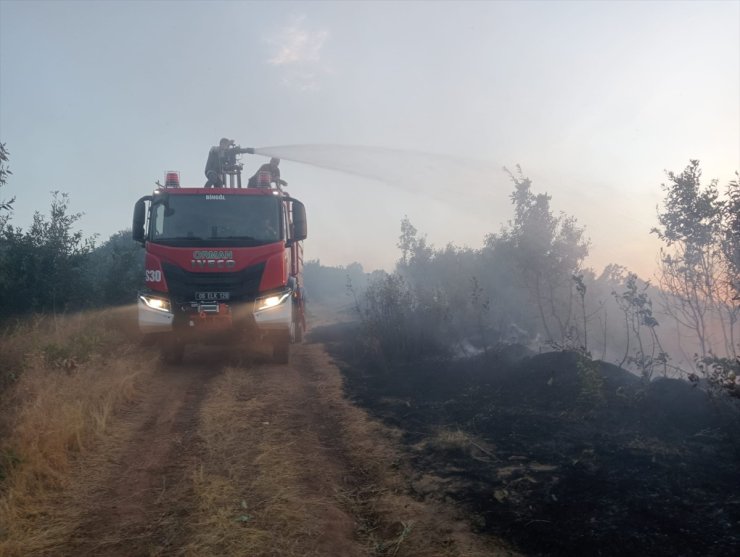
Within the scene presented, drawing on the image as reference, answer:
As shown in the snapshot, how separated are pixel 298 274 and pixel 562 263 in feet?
25.7

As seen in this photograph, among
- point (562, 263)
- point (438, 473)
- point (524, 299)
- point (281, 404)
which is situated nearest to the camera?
point (438, 473)

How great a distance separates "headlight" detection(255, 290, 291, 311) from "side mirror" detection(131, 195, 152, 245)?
113 inches

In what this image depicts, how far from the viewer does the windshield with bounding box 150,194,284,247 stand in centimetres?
1051

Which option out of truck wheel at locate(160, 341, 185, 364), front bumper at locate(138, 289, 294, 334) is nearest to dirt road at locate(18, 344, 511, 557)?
front bumper at locate(138, 289, 294, 334)

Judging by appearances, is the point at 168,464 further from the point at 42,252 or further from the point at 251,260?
the point at 42,252

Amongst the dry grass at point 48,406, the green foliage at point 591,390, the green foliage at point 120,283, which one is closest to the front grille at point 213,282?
the dry grass at point 48,406

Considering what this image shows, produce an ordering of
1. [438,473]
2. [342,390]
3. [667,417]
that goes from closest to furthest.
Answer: [438,473] < [667,417] < [342,390]

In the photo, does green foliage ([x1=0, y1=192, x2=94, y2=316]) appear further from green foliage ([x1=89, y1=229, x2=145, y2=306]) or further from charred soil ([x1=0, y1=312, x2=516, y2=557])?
charred soil ([x1=0, y1=312, x2=516, y2=557])

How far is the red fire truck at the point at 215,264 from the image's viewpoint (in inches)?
404

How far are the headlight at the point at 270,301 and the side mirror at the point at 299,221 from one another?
1350mm

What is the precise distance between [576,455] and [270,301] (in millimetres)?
6591

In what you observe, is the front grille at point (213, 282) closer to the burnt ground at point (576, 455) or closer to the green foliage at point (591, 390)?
the burnt ground at point (576, 455)

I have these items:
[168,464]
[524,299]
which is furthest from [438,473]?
[524,299]

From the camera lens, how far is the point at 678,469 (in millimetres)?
5031
